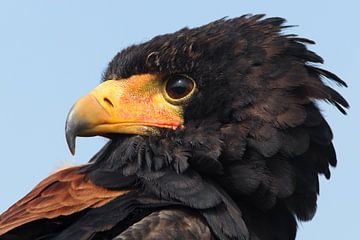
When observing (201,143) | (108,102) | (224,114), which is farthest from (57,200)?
(224,114)

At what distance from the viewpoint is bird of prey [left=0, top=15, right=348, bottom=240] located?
895 centimetres

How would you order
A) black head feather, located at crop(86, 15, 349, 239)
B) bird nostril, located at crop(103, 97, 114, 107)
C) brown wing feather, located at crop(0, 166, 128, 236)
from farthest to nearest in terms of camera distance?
bird nostril, located at crop(103, 97, 114, 107)
black head feather, located at crop(86, 15, 349, 239)
brown wing feather, located at crop(0, 166, 128, 236)

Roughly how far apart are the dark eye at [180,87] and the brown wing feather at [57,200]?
2.97ft

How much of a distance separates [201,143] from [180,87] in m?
0.51

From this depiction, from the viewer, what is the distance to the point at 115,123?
9484mm

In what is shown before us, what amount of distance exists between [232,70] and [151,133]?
2.46 ft

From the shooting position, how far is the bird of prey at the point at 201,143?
29.4 feet

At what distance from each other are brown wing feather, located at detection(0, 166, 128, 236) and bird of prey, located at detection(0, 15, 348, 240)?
0.01 metres

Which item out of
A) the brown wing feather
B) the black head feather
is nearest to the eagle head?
the black head feather

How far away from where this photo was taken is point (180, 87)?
9617 millimetres

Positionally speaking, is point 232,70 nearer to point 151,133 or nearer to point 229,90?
point 229,90

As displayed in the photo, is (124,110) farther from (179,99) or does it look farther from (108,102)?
(179,99)

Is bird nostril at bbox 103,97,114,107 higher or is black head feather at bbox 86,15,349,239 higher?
bird nostril at bbox 103,97,114,107

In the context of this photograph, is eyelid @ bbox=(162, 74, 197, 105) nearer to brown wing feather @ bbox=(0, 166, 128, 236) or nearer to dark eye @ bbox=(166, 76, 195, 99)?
dark eye @ bbox=(166, 76, 195, 99)
